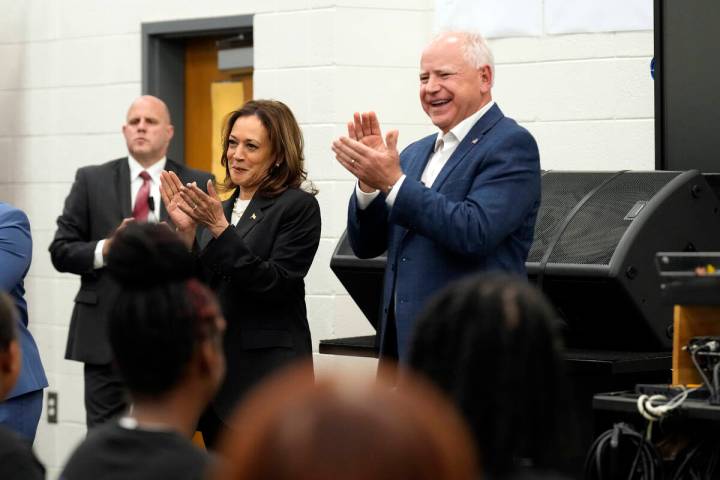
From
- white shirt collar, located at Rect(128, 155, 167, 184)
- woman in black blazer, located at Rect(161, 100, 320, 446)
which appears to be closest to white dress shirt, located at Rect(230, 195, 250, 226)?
woman in black blazer, located at Rect(161, 100, 320, 446)

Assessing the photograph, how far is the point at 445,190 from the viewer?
10.3 feet

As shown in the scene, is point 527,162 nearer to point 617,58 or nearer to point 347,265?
point 347,265

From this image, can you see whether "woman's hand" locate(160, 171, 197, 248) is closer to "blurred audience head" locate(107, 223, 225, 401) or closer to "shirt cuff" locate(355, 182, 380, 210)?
"shirt cuff" locate(355, 182, 380, 210)

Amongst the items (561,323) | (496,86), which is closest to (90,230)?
(496,86)

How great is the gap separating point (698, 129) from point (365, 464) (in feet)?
10.7

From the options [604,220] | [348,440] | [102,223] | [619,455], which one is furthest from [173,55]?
[348,440]

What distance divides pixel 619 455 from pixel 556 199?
1.06m

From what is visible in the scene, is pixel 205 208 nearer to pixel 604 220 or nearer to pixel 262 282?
pixel 262 282

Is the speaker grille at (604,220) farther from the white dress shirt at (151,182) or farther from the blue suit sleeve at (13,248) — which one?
the white dress shirt at (151,182)

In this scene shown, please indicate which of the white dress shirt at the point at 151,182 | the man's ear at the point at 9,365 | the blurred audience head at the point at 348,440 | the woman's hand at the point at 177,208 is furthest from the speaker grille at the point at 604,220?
the blurred audience head at the point at 348,440

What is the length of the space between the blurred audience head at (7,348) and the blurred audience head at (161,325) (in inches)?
14.6

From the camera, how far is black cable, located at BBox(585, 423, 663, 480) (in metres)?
2.92

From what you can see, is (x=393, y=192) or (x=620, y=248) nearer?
(x=393, y=192)

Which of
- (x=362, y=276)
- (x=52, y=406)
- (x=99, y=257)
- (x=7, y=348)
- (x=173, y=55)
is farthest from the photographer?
(x=52, y=406)
